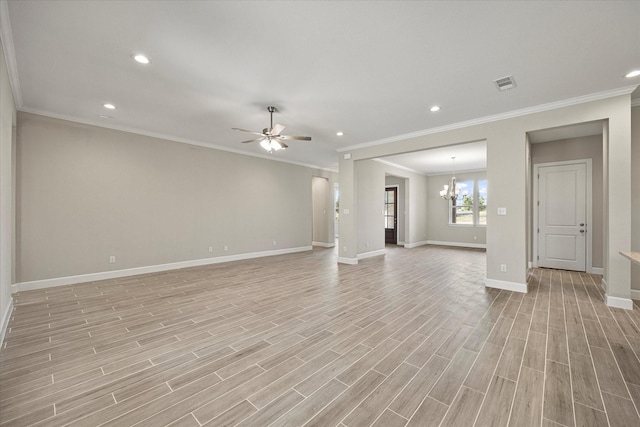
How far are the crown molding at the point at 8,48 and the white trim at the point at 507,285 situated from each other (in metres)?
6.56

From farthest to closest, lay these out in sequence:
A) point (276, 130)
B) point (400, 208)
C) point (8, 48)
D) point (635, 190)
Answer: point (400, 208)
point (276, 130)
point (635, 190)
point (8, 48)

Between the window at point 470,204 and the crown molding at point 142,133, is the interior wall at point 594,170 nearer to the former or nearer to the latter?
the window at point 470,204

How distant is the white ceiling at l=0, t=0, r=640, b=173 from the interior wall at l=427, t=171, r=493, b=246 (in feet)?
20.8

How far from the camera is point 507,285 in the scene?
4.38 m

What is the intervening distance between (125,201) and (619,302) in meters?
8.16

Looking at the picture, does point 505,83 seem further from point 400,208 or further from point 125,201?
point 400,208

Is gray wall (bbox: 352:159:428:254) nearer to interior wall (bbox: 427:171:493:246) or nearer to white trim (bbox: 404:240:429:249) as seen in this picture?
white trim (bbox: 404:240:429:249)

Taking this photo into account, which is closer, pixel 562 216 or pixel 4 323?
pixel 4 323

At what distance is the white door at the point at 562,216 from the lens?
5.57 m

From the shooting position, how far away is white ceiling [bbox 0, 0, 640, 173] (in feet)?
7.14

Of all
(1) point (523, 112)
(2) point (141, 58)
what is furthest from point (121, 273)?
(1) point (523, 112)

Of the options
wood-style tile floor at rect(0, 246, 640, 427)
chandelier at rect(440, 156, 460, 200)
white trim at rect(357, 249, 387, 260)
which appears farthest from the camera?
chandelier at rect(440, 156, 460, 200)

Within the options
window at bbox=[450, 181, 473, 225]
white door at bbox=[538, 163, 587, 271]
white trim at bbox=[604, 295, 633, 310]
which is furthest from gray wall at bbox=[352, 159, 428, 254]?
white trim at bbox=[604, 295, 633, 310]

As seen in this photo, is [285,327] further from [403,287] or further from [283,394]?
[403,287]
